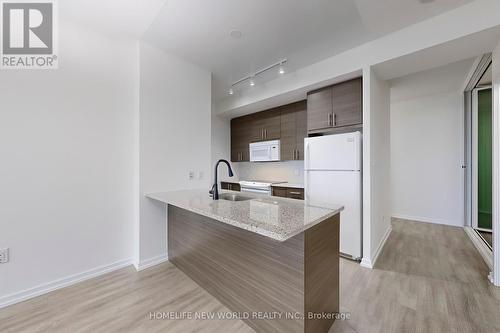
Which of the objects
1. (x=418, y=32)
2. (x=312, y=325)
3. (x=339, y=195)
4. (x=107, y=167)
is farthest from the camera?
(x=339, y=195)

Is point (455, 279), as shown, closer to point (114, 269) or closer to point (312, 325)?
point (312, 325)

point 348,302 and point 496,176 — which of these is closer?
point 348,302

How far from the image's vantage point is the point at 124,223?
97.1 inches

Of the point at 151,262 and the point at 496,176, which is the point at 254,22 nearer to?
the point at 496,176

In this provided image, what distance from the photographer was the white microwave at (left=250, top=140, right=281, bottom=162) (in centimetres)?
397

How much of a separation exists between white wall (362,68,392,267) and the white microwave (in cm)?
166

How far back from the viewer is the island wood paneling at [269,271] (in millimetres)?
1242

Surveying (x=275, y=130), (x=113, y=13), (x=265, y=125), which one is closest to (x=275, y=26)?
(x=113, y=13)

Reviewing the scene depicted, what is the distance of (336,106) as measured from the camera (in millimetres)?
2830

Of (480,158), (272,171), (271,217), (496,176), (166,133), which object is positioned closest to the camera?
(271,217)

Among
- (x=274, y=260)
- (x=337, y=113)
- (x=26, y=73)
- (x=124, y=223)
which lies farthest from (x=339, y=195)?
(x=26, y=73)

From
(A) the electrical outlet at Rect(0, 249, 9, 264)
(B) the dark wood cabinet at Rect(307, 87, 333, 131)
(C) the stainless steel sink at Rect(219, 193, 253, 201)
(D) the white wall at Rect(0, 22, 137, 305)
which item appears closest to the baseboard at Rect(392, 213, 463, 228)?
(B) the dark wood cabinet at Rect(307, 87, 333, 131)

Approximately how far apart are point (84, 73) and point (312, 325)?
309 centimetres

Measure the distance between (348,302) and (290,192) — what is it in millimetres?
1890
